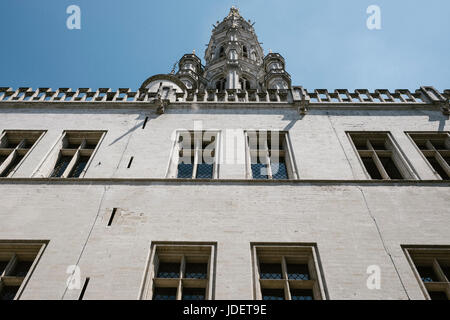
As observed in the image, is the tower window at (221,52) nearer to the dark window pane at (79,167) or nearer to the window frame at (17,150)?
the window frame at (17,150)

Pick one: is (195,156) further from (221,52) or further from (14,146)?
(221,52)

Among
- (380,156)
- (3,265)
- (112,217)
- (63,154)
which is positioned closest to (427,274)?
(380,156)

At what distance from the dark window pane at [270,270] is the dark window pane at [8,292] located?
4835mm

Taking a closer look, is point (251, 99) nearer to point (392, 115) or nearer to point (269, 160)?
point (269, 160)

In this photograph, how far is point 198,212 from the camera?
7.91m

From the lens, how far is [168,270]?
7.11m

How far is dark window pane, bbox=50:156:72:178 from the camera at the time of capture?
33.2 ft

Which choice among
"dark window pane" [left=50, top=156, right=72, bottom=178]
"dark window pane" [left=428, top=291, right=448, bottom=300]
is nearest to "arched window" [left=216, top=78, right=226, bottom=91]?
"dark window pane" [left=50, top=156, right=72, bottom=178]

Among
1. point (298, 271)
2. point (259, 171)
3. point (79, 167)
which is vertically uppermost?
point (79, 167)

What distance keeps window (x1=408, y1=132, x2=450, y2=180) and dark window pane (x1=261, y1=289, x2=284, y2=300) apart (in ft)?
20.1

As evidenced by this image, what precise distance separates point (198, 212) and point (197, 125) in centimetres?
431

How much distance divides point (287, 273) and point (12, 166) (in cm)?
865

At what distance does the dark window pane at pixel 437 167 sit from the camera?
9798 millimetres
